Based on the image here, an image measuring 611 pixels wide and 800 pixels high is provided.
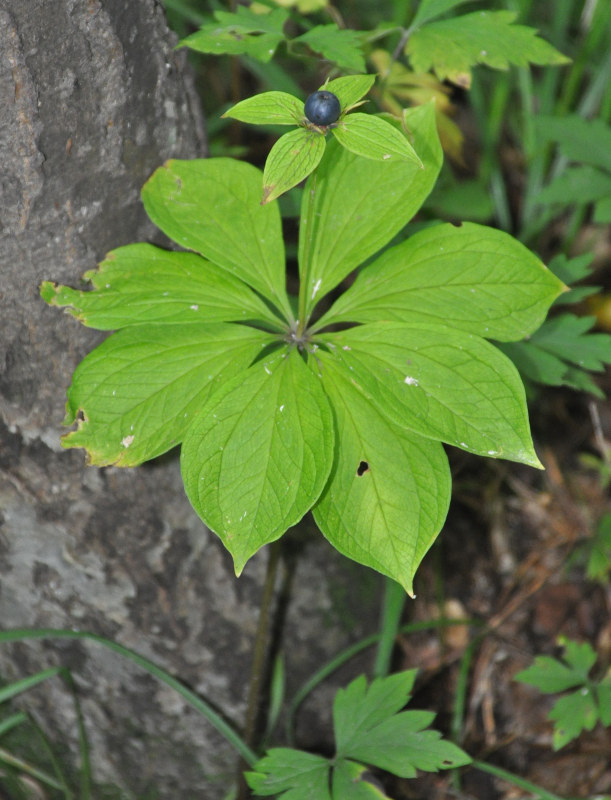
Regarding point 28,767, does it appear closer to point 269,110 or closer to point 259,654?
point 259,654

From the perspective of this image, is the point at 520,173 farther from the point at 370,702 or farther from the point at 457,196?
the point at 370,702

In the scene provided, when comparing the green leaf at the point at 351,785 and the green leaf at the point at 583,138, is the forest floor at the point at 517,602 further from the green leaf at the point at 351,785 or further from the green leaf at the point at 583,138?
the green leaf at the point at 583,138

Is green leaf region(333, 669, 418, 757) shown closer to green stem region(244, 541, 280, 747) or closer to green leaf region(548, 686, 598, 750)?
green stem region(244, 541, 280, 747)

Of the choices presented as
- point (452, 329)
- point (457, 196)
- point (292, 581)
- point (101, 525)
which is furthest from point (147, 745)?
point (457, 196)

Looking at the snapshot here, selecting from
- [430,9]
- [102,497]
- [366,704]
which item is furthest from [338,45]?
[366,704]

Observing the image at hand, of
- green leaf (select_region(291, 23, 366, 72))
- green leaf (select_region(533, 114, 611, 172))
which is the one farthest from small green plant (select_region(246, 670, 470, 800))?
green leaf (select_region(533, 114, 611, 172))

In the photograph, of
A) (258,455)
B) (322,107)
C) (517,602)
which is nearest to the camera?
(322,107)

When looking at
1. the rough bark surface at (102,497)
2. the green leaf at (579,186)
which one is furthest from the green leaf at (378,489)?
the green leaf at (579,186)

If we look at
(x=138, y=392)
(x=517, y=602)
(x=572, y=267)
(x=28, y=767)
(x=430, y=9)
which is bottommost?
(x=28, y=767)
